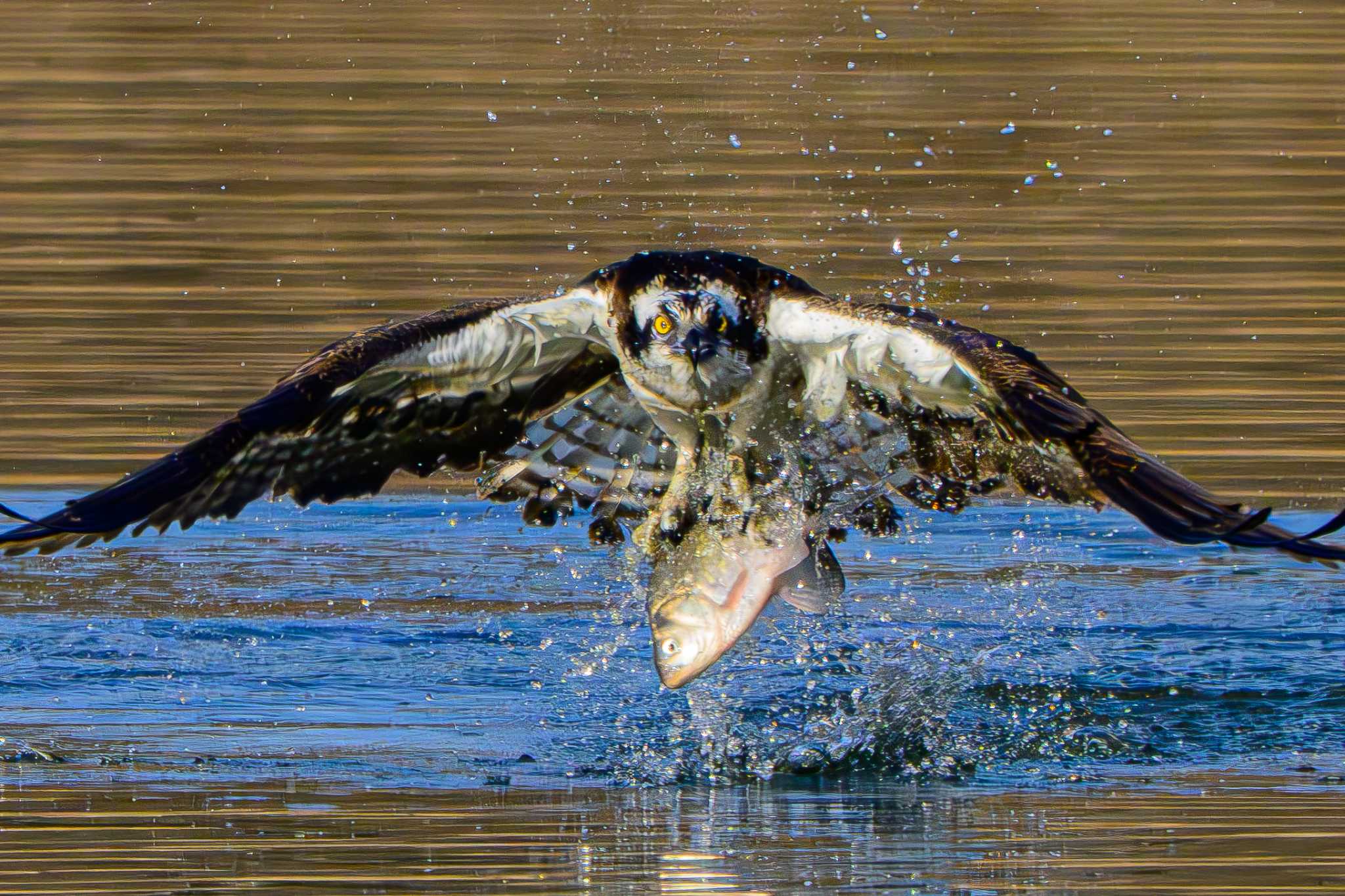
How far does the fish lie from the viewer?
6703 millimetres

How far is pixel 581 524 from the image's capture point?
900cm

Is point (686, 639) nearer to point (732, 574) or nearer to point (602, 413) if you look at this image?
point (732, 574)

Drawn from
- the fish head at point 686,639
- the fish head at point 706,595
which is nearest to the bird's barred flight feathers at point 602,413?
the fish head at point 706,595

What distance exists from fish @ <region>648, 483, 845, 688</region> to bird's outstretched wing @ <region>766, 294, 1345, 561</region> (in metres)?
0.34

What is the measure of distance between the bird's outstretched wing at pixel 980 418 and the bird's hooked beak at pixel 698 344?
0.17 metres

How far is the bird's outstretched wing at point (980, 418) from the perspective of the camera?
5.45 metres

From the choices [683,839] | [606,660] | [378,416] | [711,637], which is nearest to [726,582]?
[711,637]

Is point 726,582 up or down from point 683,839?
up

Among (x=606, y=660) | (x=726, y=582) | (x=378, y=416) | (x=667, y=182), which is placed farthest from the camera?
(x=667, y=182)

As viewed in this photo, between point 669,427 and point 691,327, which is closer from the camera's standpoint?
point 691,327

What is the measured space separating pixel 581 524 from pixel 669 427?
206cm

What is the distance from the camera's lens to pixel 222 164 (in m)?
13.6

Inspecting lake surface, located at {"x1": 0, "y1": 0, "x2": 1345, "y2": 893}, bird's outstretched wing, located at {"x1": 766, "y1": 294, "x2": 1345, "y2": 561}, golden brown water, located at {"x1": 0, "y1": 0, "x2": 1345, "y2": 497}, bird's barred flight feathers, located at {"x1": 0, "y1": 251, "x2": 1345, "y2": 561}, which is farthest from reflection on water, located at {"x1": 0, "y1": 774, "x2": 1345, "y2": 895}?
golden brown water, located at {"x1": 0, "y1": 0, "x2": 1345, "y2": 497}

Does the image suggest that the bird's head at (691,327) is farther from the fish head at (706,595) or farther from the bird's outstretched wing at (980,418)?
the fish head at (706,595)
